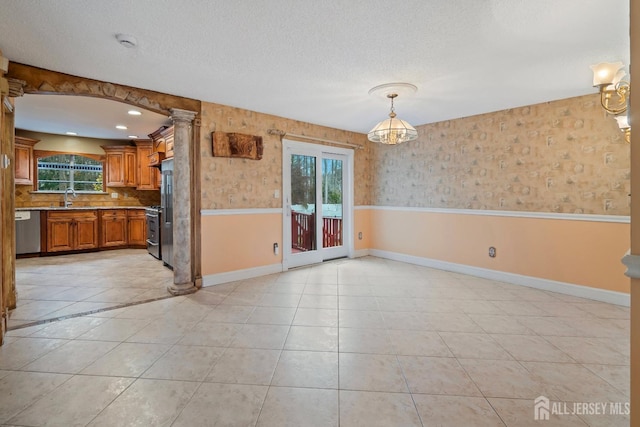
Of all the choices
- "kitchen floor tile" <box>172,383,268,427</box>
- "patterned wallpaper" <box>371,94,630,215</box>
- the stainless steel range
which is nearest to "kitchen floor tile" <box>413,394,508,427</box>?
"kitchen floor tile" <box>172,383,268,427</box>

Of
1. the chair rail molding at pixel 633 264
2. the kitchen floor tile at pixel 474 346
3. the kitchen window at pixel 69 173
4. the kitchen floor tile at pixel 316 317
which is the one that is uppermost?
the kitchen window at pixel 69 173

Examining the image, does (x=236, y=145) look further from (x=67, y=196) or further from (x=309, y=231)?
(x=67, y=196)

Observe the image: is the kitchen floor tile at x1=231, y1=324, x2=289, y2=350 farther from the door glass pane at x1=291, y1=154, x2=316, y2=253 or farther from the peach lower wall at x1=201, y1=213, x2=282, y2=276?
the door glass pane at x1=291, y1=154, x2=316, y2=253

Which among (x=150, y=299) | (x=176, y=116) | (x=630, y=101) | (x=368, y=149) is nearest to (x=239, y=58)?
(x=176, y=116)

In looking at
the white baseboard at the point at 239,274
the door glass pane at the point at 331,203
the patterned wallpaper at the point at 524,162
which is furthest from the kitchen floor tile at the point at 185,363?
the patterned wallpaper at the point at 524,162

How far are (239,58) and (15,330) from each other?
10.2 feet

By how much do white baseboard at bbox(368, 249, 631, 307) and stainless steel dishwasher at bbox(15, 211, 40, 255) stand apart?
6.83 metres

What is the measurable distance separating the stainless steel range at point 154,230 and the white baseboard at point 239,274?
1.98 m

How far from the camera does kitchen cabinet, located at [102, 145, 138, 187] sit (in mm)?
6551

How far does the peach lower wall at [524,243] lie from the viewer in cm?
333

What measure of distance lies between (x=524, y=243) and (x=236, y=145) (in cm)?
413

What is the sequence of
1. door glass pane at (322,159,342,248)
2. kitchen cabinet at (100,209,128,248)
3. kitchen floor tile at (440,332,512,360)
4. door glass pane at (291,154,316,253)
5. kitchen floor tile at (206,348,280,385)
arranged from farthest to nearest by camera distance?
kitchen cabinet at (100,209,128,248) < door glass pane at (322,159,342,248) < door glass pane at (291,154,316,253) < kitchen floor tile at (440,332,512,360) < kitchen floor tile at (206,348,280,385)

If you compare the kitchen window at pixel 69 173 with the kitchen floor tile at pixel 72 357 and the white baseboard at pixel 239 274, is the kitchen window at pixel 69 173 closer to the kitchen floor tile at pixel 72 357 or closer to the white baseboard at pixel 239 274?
the white baseboard at pixel 239 274

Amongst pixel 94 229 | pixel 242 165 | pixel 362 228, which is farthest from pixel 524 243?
pixel 94 229
